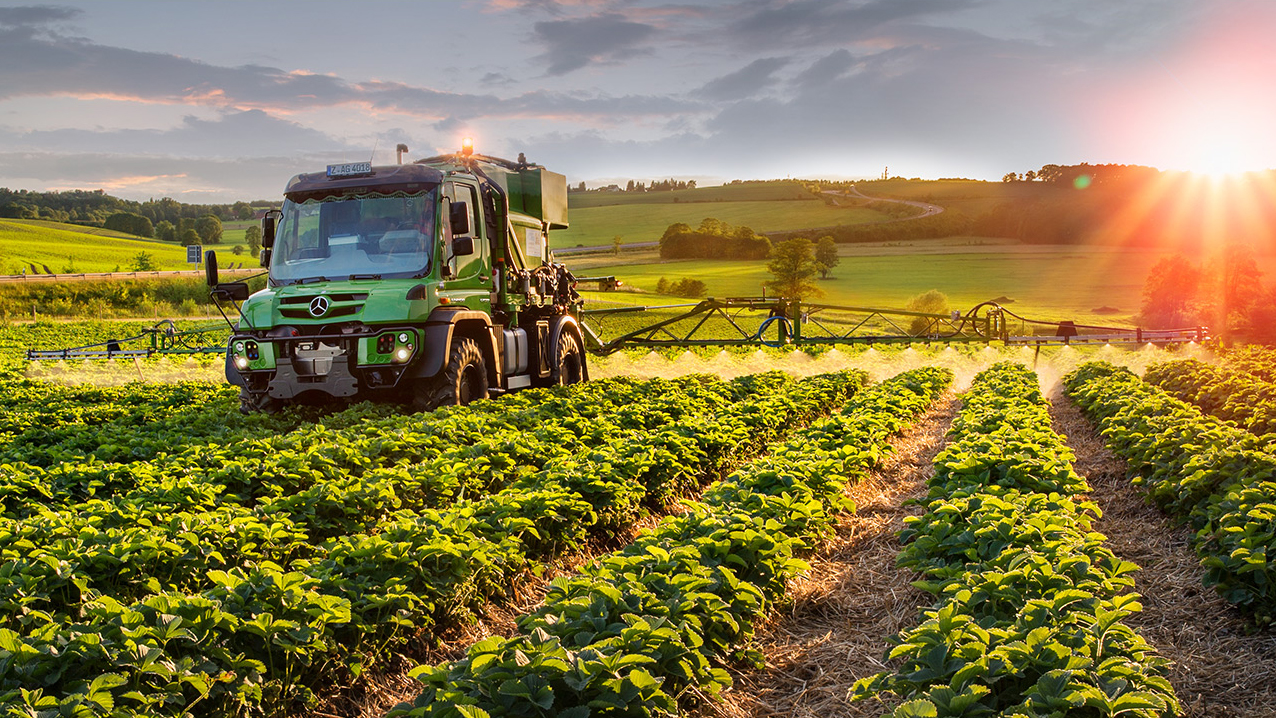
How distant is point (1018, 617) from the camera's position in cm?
404

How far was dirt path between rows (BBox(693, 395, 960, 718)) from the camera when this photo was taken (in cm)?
465

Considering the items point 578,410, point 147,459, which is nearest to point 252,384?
point 147,459

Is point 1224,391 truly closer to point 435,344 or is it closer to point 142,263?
point 435,344

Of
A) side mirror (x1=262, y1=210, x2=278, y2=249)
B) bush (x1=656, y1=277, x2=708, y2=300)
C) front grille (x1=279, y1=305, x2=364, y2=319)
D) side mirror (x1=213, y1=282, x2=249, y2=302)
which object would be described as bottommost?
bush (x1=656, y1=277, x2=708, y2=300)

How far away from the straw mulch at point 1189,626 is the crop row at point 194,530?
13.4ft

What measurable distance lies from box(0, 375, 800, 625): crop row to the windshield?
13.5 ft

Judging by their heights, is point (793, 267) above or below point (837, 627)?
above

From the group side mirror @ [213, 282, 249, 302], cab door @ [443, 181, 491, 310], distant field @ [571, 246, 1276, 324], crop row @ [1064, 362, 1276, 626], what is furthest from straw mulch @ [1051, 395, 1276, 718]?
distant field @ [571, 246, 1276, 324]

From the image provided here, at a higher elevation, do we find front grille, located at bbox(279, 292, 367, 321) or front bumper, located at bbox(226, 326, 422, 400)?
front grille, located at bbox(279, 292, 367, 321)

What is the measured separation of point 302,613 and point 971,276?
6692cm

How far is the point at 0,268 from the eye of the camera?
72.5 meters

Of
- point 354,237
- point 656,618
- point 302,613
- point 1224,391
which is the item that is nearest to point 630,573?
point 656,618

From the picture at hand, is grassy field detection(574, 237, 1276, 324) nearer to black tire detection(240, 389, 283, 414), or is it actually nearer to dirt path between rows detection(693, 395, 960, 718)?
black tire detection(240, 389, 283, 414)

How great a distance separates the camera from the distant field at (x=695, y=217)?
81.7 m
